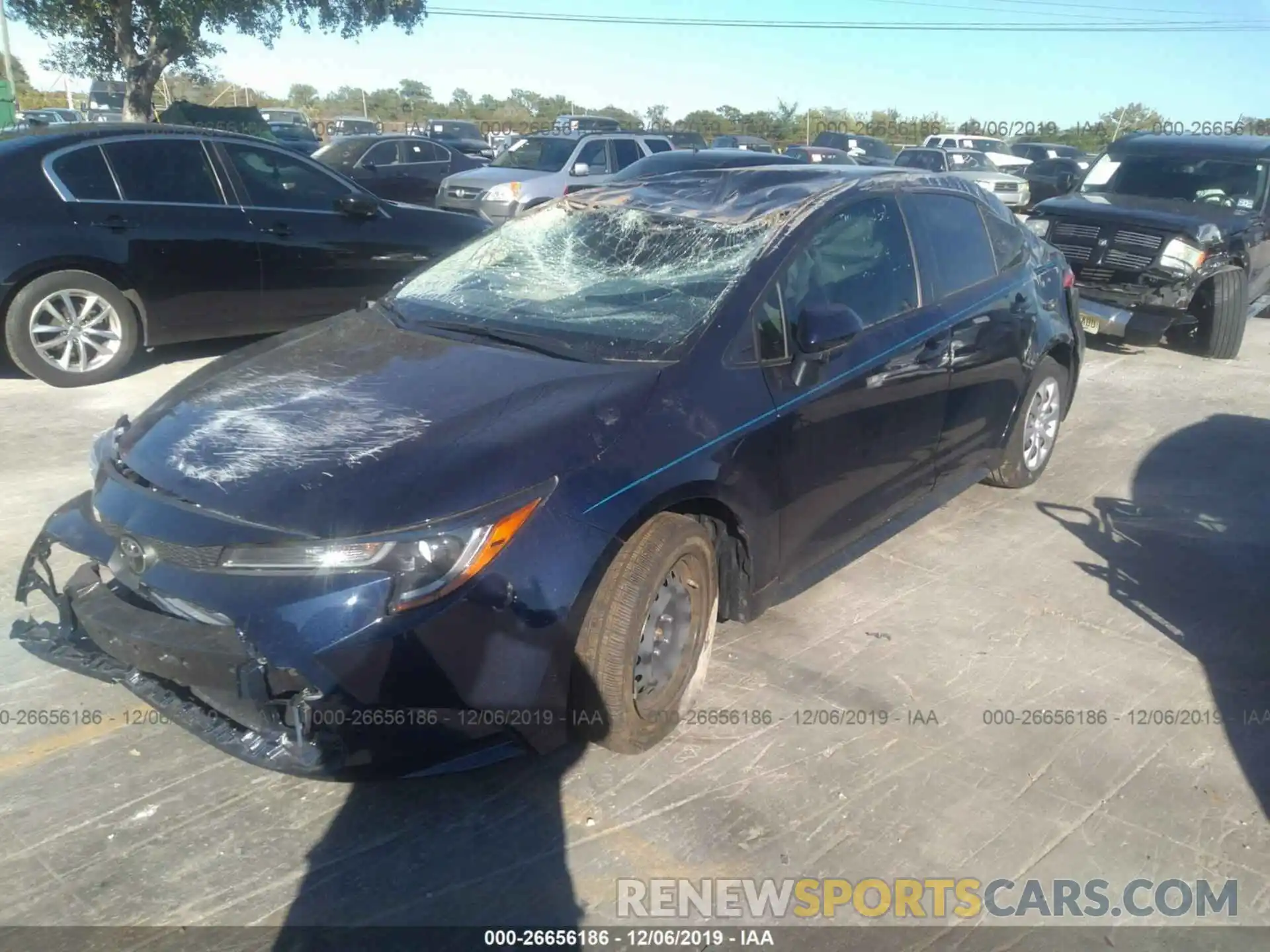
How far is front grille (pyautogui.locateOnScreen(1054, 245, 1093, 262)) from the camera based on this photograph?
9.51m

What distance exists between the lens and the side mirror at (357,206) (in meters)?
7.99

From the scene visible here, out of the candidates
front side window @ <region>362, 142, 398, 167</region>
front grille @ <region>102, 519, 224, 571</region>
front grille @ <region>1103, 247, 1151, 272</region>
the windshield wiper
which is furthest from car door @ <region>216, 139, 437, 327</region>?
front side window @ <region>362, 142, 398, 167</region>

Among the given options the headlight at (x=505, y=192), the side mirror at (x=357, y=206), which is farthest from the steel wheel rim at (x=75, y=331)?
the headlight at (x=505, y=192)

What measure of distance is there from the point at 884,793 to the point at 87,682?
270 cm

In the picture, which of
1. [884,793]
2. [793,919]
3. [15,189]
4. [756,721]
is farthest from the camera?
[15,189]

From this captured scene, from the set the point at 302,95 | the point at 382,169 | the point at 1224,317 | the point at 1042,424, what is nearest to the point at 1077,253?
the point at 1224,317

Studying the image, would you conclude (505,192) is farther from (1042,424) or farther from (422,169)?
(1042,424)

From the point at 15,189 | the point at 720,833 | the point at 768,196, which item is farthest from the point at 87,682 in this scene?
the point at 15,189

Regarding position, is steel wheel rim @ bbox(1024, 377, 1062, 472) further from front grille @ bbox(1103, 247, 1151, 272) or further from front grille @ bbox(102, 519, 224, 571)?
front grille @ bbox(102, 519, 224, 571)

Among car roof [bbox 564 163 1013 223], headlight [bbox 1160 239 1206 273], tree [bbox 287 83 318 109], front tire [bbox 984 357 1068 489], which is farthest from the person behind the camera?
tree [bbox 287 83 318 109]

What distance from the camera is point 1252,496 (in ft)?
19.6

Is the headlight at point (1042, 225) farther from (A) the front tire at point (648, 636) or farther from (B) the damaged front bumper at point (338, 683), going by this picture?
(B) the damaged front bumper at point (338, 683)

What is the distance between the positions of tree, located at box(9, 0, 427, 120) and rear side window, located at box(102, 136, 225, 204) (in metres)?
15.3

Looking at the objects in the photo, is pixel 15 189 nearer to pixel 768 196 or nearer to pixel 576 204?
pixel 576 204
